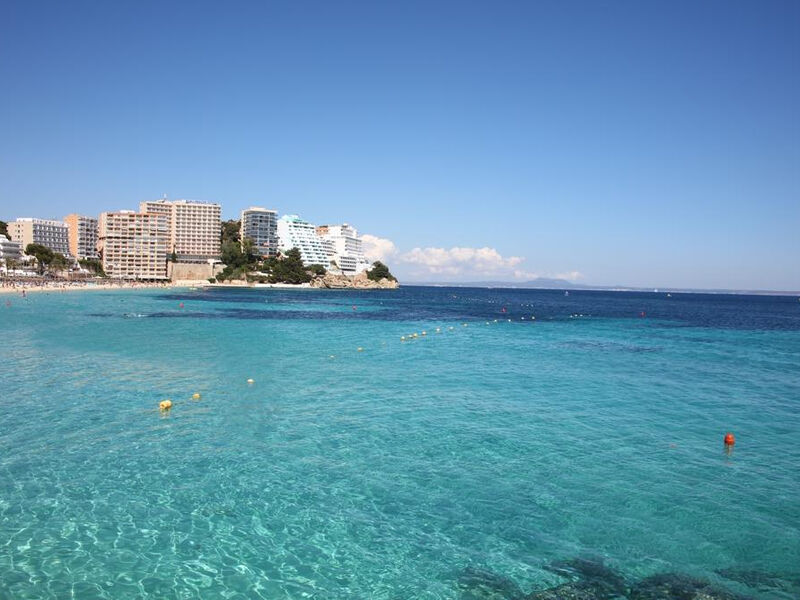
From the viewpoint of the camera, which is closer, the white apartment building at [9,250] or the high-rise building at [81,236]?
the white apartment building at [9,250]

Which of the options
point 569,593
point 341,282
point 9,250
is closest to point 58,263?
point 9,250

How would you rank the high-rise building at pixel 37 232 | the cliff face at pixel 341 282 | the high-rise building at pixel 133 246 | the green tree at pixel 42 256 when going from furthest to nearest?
1. the cliff face at pixel 341 282
2. the high-rise building at pixel 133 246
3. the high-rise building at pixel 37 232
4. the green tree at pixel 42 256

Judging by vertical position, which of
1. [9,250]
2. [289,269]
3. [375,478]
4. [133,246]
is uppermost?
[133,246]

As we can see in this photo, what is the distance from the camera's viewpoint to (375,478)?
12.8 metres

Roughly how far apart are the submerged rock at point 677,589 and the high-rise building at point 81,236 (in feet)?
693

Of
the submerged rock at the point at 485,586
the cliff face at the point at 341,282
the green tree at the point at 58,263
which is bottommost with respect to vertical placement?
the submerged rock at the point at 485,586

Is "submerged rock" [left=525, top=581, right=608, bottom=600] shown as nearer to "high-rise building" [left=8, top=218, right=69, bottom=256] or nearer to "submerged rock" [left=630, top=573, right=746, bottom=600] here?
"submerged rock" [left=630, top=573, right=746, bottom=600]

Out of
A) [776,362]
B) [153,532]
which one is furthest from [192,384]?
[776,362]

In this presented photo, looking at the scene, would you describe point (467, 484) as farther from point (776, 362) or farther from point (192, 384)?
point (776, 362)

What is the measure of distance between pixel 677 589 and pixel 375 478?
6519mm

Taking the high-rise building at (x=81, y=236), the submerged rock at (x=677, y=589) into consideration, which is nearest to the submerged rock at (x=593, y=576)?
the submerged rock at (x=677, y=589)

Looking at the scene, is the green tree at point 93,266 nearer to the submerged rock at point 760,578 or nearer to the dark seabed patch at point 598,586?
the dark seabed patch at point 598,586

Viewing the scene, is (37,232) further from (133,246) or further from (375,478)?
(375,478)

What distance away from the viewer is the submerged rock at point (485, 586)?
8348mm
